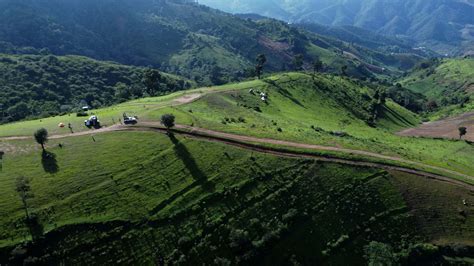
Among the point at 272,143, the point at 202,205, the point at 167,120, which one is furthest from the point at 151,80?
the point at 202,205

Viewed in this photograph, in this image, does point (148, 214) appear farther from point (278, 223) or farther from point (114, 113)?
point (114, 113)

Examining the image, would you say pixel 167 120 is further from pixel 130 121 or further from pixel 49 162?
pixel 49 162

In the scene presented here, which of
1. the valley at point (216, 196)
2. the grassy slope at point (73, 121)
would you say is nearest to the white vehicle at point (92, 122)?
the valley at point (216, 196)

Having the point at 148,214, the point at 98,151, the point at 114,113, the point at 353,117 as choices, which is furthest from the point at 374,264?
the point at 353,117

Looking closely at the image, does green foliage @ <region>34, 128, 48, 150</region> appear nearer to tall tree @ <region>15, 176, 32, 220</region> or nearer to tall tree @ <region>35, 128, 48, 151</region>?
tall tree @ <region>35, 128, 48, 151</region>

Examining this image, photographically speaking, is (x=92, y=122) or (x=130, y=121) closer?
(x=130, y=121)

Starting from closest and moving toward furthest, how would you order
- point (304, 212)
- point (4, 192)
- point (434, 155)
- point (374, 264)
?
point (374, 264)
point (4, 192)
point (304, 212)
point (434, 155)
